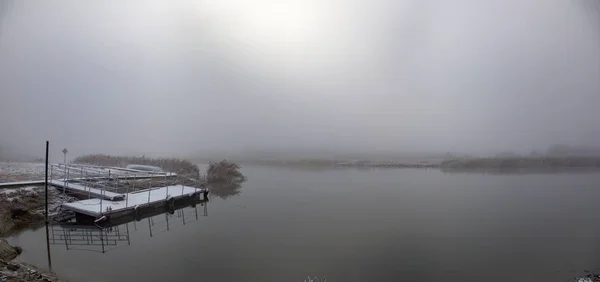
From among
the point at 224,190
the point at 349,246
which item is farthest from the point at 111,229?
the point at 224,190

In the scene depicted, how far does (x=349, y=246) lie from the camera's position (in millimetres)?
11859

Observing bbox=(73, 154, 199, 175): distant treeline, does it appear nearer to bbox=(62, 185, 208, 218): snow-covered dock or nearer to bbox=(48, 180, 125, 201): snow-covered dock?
bbox=(62, 185, 208, 218): snow-covered dock

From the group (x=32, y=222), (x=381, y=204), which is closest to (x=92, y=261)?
(x=32, y=222)

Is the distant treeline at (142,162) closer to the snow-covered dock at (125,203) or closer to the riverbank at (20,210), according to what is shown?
the snow-covered dock at (125,203)

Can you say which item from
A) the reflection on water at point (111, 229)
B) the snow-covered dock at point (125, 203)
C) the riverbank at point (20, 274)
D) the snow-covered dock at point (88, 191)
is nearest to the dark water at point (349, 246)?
the reflection on water at point (111, 229)

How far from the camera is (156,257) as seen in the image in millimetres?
10234

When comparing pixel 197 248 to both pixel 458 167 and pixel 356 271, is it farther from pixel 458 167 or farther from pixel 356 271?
pixel 458 167

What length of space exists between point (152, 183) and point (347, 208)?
14.8 m

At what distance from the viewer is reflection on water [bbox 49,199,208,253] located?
37.4 ft

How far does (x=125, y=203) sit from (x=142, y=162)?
25.7 meters

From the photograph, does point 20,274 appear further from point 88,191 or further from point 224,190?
point 224,190

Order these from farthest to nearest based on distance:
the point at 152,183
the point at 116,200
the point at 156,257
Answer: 1. the point at 152,183
2. the point at 116,200
3. the point at 156,257

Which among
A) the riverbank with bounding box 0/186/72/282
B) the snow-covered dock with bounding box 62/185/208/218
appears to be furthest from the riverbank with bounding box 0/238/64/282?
the snow-covered dock with bounding box 62/185/208/218

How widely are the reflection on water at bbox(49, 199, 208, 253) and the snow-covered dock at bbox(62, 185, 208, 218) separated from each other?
493mm
